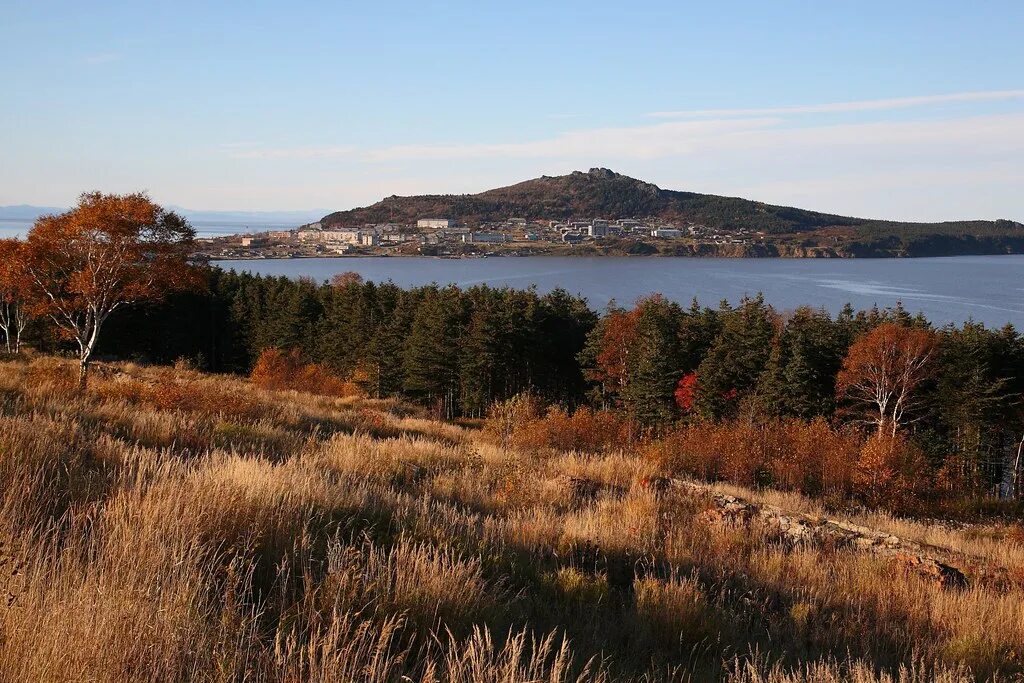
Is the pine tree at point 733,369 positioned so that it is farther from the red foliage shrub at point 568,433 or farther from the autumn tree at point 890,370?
the red foliage shrub at point 568,433

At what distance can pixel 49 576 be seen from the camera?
309cm

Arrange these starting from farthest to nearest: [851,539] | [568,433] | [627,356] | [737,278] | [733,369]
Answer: [737,278]
[627,356]
[733,369]
[568,433]
[851,539]

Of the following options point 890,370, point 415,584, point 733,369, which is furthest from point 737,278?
point 415,584

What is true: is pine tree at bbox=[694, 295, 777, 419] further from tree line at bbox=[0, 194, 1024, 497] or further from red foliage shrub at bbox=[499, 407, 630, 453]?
red foliage shrub at bbox=[499, 407, 630, 453]

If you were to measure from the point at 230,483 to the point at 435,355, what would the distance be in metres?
41.4

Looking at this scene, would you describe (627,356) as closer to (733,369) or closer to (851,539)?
(733,369)

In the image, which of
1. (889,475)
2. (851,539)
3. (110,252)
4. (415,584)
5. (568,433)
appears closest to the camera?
(415,584)

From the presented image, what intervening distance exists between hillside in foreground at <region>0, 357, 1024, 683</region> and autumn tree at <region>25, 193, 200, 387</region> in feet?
44.8

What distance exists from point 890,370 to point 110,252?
32.0 metres

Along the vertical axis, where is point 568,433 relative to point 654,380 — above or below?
above

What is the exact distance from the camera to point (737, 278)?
120m

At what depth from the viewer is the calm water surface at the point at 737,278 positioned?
8744 cm

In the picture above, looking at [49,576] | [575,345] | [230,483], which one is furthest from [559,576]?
[575,345]

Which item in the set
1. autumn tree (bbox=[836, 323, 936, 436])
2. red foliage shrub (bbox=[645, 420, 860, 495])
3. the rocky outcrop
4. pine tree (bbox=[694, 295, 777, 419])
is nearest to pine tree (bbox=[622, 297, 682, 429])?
pine tree (bbox=[694, 295, 777, 419])
